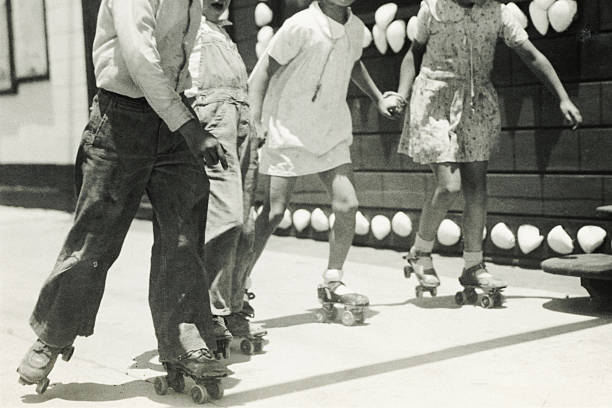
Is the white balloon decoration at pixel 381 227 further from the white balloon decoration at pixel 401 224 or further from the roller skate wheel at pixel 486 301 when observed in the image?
the roller skate wheel at pixel 486 301

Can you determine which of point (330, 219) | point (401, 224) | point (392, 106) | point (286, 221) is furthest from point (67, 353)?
point (286, 221)

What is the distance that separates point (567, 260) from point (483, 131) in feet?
3.03

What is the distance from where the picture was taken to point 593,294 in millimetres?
5723

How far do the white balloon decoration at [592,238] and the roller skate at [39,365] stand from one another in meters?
3.95

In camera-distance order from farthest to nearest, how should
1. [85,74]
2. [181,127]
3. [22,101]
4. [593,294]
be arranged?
[22,101] < [85,74] < [593,294] < [181,127]

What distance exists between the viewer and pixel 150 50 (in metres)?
3.74

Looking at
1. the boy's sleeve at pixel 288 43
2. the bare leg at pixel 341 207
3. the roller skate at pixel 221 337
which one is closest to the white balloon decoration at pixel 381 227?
the bare leg at pixel 341 207

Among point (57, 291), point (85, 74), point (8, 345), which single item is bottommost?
point (8, 345)

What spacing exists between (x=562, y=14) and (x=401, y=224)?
2.27m

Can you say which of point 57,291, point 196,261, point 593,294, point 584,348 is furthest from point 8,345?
point 593,294

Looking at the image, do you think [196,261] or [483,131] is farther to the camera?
[483,131]

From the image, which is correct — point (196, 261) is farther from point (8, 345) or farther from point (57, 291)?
point (8, 345)

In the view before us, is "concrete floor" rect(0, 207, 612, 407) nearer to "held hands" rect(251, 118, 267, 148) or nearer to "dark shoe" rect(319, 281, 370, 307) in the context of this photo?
"dark shoe" rect(319, 281, 370, 307)

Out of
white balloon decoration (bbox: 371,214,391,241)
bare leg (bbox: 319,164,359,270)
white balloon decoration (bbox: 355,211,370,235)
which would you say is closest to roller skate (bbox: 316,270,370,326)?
bare leg (bbox: 319,164,359,270)
